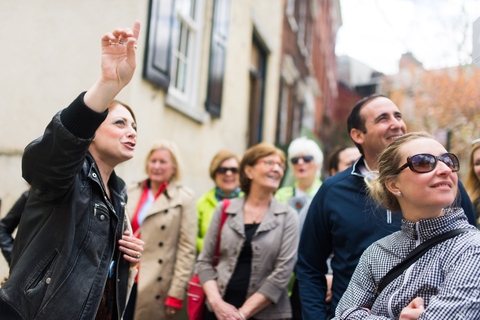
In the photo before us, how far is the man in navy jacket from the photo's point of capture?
7.86 feet

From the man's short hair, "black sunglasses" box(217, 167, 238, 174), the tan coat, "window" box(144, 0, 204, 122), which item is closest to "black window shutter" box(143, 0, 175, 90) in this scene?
"window" box(144, 0, 204, 122)

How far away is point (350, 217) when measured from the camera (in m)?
2.45

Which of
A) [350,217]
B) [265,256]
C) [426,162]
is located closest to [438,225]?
[426,162]

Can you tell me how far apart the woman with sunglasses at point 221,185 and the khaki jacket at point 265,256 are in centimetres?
94

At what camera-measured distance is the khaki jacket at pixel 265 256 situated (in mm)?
3262

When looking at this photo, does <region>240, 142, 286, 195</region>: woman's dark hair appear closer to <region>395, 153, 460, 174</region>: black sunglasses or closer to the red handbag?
the red handbag

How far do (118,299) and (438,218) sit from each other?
1695mm

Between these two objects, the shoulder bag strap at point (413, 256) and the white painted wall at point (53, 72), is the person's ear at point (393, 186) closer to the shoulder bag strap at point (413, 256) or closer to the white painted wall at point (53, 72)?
the shoulder bag strap at point (413, 256)

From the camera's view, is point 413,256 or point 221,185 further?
point 221,185

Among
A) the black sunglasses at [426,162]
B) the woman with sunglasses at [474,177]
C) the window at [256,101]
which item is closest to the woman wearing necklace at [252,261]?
the woman with sunglasses at [474,177]

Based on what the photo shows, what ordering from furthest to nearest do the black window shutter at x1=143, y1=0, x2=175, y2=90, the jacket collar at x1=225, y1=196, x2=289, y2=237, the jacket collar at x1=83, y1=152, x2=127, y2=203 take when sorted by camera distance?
the black window shutter at x1=143, y1=0, x2=175, y2=90 → the jacket collar at x1=225, y1=196, x2=289, y2=237 → the jacket collar at x1=83, y1=152, x2=127, y2=203

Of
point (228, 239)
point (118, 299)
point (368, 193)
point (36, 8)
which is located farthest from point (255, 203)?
point (36, 8)

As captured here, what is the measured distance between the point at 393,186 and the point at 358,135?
2.56 ft

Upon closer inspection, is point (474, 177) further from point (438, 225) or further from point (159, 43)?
point (159, 43)
